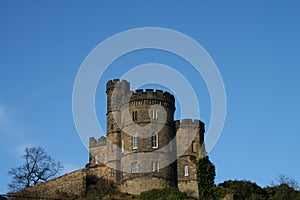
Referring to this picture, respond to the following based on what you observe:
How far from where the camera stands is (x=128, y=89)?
7000 centimetres

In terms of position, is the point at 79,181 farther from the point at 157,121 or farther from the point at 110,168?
the point at 157,121

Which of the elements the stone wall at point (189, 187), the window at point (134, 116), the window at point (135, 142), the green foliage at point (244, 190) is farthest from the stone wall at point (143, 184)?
the green foliage at point (244, 190)

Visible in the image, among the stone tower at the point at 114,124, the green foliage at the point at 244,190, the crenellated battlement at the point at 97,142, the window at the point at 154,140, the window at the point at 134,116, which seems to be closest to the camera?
the green foliage at the point at 244,190

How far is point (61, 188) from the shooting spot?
64.6m

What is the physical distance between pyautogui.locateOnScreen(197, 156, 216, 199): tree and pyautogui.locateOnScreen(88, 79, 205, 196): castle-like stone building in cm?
54

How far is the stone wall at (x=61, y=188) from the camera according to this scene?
63625mm

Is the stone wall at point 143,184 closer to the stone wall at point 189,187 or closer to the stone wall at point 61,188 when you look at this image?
the stone wall at point 189,187

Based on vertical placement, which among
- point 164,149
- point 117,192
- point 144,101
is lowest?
point 117,192

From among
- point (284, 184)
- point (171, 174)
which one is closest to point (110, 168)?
point (171, 174)

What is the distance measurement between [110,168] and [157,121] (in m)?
7.01

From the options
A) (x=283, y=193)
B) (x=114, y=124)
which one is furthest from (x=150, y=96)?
(x=283, y=193)

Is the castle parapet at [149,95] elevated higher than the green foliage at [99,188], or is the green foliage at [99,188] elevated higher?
the castle parapet at [149,95]

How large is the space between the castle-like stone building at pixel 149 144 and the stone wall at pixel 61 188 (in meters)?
4.02

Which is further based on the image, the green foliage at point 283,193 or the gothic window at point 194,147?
the gothic window at point 194,147
